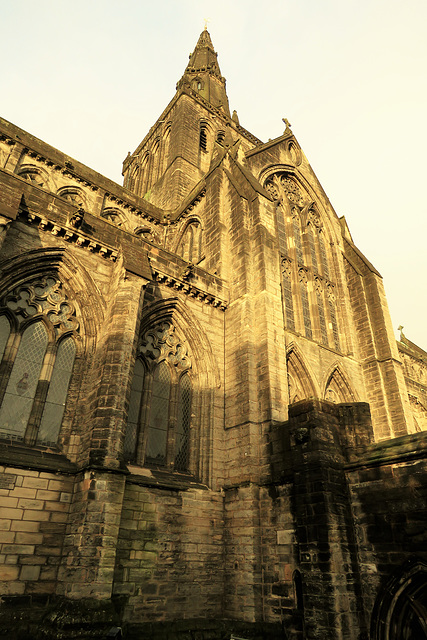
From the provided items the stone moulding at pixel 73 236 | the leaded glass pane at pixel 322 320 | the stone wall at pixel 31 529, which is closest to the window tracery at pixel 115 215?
the stone moulding at pixel 73 236

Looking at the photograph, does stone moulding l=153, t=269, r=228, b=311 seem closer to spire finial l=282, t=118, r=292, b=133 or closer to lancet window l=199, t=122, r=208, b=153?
spire finial l=282, t=118, r=292, b=133

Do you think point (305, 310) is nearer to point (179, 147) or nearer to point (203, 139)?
point (179, 147)

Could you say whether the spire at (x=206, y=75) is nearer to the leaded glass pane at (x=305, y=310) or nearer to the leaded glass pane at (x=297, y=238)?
the leaded glass pane at (x=297, y=238)

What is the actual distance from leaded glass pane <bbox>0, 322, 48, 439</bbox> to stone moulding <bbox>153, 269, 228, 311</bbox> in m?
3.47

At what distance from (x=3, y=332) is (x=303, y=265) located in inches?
463

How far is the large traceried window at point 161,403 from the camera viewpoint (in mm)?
9984

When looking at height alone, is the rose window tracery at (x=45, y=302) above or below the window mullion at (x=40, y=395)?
above

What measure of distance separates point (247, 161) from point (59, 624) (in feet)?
52.0

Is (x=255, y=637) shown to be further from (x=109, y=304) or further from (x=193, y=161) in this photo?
(x=193, y=161)

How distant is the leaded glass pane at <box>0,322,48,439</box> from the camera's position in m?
8.36

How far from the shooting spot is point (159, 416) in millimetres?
10602

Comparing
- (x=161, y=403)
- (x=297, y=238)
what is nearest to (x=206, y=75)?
(x=297, y=238)

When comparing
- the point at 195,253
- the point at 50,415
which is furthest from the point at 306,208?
the point at 50,415

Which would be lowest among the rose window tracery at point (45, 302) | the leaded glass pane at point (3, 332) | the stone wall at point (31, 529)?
the stone wall at point (31, 529)
